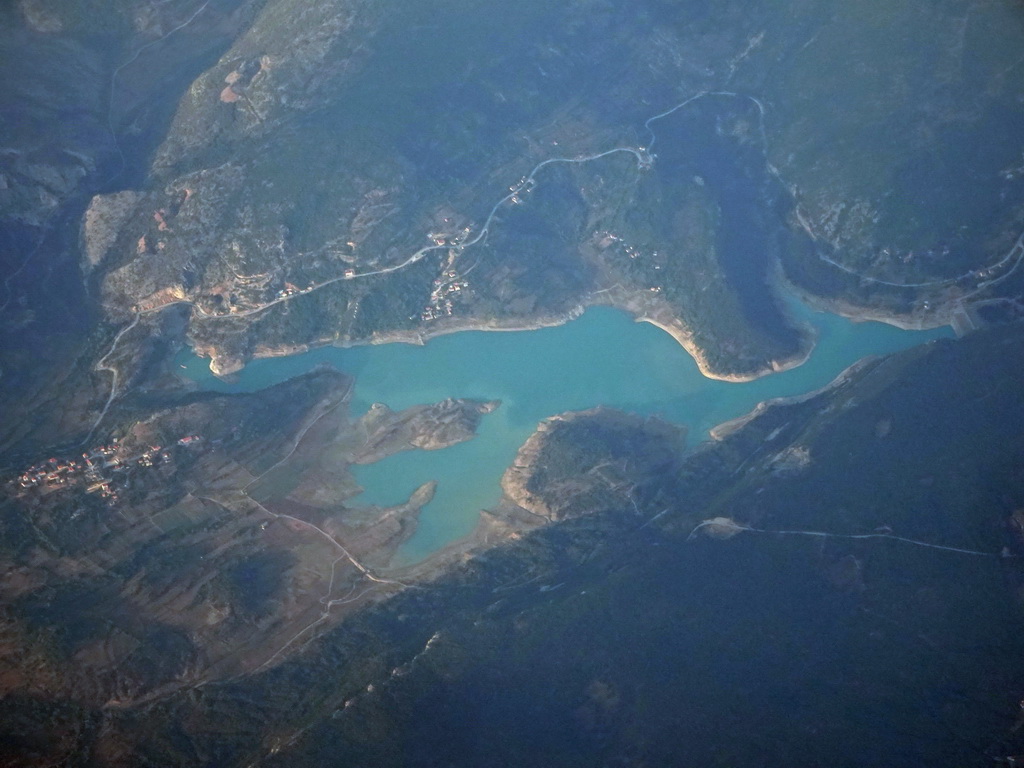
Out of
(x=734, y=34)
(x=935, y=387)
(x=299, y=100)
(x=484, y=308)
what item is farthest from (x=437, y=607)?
(x=734, y=34)

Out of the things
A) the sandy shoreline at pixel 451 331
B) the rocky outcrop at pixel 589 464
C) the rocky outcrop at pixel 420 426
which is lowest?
the rocky outcrop at pixel 589 464

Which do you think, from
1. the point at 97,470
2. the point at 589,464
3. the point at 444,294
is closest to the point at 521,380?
the point at 589,464

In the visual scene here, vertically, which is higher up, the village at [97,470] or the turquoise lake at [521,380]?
the village at [97,470]

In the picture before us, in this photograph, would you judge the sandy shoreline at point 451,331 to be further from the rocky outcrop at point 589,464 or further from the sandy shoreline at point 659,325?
the rocky outcrop at point 589,464

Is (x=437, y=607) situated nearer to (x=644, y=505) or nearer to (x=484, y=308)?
(x=644, y=505)

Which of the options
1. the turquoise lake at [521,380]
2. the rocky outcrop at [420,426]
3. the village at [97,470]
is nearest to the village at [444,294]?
the turquoise lake at [521,380]

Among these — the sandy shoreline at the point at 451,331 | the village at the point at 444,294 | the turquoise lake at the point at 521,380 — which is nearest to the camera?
the turquoise lake at the point at 521,380

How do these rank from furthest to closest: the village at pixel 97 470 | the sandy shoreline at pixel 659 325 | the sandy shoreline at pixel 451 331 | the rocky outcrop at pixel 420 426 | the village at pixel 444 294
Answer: the village at pixel 444 294 → the sandy shoreline at pixel 451 331 → the sandy shoreline at pixel 659 325 → the rocky outcrop at pixel 420 426 → the village at pixel 97 470
